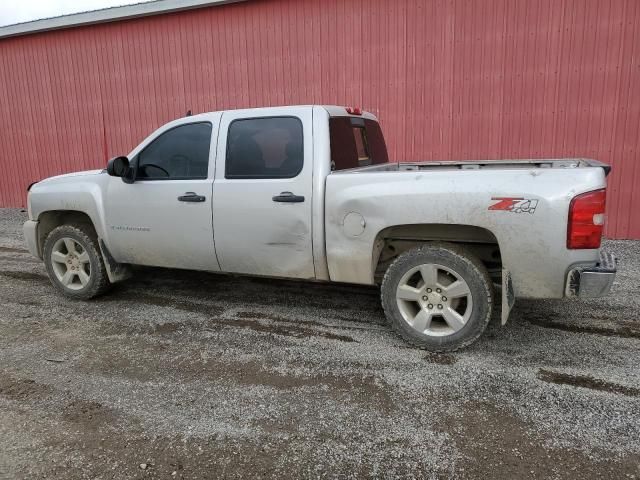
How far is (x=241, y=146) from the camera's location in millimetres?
4340

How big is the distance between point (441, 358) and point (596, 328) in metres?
1.54

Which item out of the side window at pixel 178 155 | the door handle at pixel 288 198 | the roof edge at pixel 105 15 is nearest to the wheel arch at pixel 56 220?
the side window at pixel 178 155

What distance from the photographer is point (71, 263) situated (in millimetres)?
5234

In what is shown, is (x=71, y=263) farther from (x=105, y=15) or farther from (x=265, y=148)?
(x=105, y=15)

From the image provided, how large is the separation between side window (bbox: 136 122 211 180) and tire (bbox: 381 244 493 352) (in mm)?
2011

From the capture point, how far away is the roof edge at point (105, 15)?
9.02 metres

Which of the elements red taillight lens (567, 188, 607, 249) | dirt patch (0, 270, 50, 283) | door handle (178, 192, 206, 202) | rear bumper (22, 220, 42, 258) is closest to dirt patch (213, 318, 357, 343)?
door handle (178, 192, 206, 202)

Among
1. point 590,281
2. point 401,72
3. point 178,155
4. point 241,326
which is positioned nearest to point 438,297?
point 590,281

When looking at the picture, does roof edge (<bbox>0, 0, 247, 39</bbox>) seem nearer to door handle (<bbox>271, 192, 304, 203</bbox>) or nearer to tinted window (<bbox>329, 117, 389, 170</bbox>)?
tinted window (<bbox>329, 117, 389, 170</bbox>)

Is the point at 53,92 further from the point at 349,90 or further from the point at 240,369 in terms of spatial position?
the point at 240,369

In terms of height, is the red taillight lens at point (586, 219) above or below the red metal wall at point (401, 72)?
below

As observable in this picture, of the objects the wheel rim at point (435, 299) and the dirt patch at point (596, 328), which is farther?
the dirt patch at point (596, 328)

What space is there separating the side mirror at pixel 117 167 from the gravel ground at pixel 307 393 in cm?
138

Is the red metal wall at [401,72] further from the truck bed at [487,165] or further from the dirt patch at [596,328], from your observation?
the dirt patch at [596,328]
